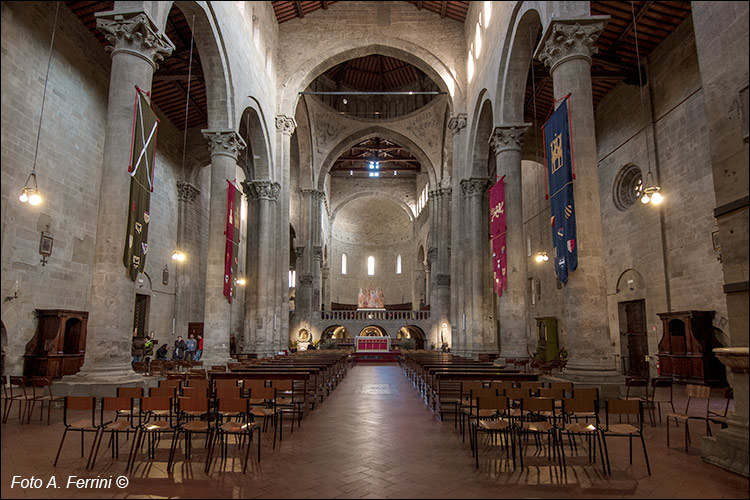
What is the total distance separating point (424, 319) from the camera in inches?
1224

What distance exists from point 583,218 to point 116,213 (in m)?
8.26

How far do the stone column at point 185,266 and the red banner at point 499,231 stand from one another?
46.2ft

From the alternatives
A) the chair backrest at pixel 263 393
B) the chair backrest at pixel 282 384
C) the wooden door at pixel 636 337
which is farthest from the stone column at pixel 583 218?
the wooden door at pixel 636 337

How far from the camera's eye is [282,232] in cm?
2241

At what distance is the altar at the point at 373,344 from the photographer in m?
26.5

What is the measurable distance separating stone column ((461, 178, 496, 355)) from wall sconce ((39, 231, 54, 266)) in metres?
14.1

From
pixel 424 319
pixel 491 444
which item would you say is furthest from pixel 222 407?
pixel 424 319

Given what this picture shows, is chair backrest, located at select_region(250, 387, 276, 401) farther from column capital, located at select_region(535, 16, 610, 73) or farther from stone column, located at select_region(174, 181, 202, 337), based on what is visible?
stone column, located at select_region(174, 181, 202, 337)

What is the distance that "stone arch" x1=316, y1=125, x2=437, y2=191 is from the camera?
3117cm

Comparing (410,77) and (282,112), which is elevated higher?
(410,77)

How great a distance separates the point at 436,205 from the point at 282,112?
482 inches

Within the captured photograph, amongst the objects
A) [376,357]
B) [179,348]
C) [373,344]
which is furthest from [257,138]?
[376,357]

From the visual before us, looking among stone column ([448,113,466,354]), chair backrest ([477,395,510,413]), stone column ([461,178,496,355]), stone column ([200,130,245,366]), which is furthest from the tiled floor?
stone column ([448,113,466,354])

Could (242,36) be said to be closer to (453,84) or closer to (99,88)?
(99,88)
